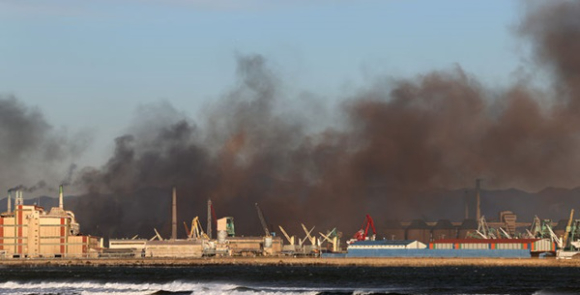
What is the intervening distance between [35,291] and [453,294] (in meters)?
46.2

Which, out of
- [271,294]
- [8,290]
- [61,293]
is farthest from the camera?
[8,290]

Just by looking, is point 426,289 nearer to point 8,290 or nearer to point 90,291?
point 90,291

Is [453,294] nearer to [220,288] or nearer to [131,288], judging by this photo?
[220,288]

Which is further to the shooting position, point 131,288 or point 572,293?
point 131,288

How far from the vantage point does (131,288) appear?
124125 mm

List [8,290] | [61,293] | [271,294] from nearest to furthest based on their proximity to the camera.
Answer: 1. [271,294]
2. [61,293]
3. [8,290]

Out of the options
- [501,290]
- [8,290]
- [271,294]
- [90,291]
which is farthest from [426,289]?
[8,290]

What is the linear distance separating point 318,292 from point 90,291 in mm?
25453

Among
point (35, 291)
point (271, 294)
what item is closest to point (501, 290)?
point (271, 294)

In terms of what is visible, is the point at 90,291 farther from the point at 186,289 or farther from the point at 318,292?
the point at 318,292

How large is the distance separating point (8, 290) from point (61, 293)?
11.1 meters

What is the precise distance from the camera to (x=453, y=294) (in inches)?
4318

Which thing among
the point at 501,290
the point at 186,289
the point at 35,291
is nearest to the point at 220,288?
the point at 186,289

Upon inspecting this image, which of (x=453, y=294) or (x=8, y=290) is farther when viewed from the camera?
(x=8, y=290)
